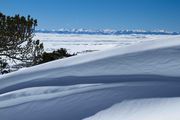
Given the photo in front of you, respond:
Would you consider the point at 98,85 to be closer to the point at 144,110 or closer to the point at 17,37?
the point at 144,110

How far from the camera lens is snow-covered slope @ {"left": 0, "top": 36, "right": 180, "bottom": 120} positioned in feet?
6.37

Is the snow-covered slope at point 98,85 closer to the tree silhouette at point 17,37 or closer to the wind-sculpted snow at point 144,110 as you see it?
the wind-sculpted snow at point 144,110

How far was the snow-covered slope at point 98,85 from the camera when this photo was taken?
6.37 ft

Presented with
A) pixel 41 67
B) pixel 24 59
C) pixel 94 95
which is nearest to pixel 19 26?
pixel 24 59

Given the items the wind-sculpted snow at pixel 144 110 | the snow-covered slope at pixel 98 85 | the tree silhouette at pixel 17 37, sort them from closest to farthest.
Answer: the wind-sculpted snow at pixel 144 110 → the snow-covered slope at pixel 98 85 → the tree silhouette at pixel 17 37

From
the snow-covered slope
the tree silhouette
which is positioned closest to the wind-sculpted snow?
the snow-covered slope

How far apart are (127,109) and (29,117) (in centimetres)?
→ 57

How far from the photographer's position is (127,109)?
6.08 ft

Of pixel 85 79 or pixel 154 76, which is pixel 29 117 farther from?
pixel 154 76

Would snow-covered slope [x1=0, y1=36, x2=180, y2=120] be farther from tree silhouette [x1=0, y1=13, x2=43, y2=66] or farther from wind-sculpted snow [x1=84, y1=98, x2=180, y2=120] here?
tree silhouette [x1=0, y1=13, x2=43, y2=66]

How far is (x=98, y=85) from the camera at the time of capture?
214 cm

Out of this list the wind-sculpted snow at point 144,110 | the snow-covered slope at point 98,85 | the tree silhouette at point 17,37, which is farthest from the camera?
the tree silhouette at point 17,37

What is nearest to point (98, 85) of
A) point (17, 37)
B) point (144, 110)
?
point (144, 110)

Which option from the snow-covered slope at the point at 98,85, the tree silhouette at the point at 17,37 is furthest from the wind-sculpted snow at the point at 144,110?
the tree silhouette at the point at 17,37
